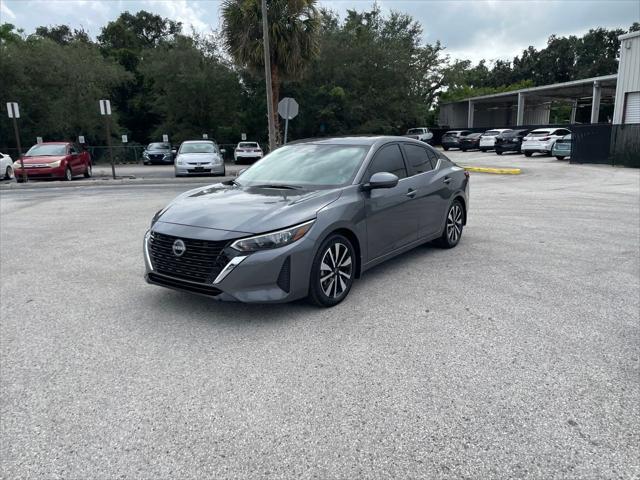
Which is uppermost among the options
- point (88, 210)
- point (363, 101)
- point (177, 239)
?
point (363, 101)

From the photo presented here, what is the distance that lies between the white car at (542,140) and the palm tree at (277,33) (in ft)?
43.5

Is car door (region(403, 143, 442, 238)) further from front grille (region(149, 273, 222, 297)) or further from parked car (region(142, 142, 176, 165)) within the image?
parked car (region(142, 142, 176, 165))

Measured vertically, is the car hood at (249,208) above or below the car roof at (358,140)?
below

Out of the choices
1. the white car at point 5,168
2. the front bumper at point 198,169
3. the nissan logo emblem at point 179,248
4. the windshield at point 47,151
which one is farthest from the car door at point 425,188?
the white car at point 5,168

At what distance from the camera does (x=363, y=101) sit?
36.3 m

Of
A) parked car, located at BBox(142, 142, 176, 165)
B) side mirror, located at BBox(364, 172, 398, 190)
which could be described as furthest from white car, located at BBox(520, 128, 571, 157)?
side mirror, located at BBox(364, 172, 398, 190)

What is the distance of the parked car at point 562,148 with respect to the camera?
2494cm

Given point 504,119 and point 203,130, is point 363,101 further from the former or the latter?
point 504,119

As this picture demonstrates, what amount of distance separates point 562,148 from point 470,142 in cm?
1221

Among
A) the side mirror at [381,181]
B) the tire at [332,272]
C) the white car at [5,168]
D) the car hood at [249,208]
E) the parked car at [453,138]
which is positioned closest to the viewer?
the car hood at [249,208]

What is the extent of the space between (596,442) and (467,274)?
125 inches

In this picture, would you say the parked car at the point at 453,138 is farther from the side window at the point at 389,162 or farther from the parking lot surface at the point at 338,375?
the side window at the point at 389,162

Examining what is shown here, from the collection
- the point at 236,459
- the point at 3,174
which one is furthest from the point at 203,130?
the point at 236,459

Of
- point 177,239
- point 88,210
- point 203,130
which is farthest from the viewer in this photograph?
point 203,130
